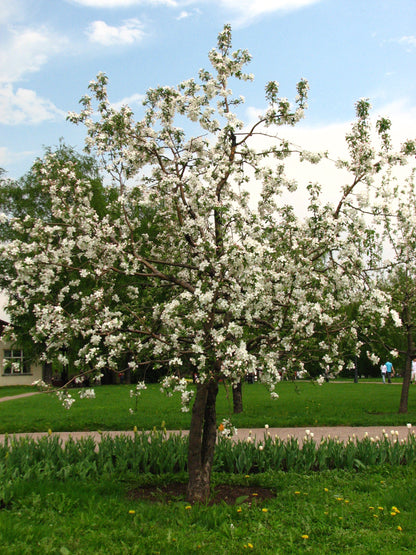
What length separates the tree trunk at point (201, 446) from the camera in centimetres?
593

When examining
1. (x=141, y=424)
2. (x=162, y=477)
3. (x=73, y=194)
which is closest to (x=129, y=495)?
(x=162, y=477)

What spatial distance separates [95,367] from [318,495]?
297cm

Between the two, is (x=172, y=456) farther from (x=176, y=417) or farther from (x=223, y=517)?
(x=176, y=417)

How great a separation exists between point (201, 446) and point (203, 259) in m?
2.26

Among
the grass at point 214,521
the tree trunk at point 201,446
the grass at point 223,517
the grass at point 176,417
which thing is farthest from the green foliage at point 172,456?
the grass at point 176,417

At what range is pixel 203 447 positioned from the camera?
20.6ft

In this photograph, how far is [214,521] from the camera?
16.7ft

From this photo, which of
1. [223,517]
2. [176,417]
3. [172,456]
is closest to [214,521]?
[223,517]

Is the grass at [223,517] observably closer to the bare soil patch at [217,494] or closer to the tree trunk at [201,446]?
the bare soil patch at [217,494]

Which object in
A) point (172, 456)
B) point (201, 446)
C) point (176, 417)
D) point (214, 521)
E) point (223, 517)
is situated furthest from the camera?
point (176, 417)

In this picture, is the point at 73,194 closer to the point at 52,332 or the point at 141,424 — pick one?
the point at 52,332

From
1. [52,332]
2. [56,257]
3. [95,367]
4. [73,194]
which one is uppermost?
[73,194]

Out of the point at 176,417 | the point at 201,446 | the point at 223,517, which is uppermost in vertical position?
the point at 201,446

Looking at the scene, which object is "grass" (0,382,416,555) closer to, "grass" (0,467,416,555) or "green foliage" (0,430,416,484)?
"grass" (0,467,416,555)
